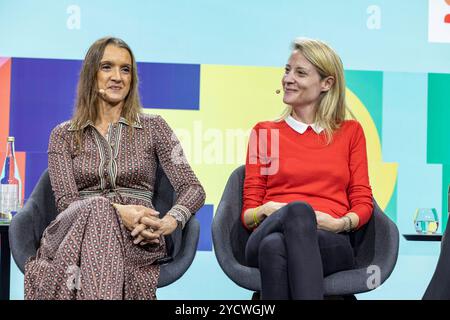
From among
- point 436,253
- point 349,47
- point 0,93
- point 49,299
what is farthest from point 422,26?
point 49,299

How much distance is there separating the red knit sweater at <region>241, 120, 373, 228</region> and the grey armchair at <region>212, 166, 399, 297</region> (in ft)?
0.25

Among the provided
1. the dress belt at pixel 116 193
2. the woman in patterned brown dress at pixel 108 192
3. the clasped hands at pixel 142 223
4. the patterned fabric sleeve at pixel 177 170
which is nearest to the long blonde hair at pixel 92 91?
the woman in patterned brown dress at pixel 108 192

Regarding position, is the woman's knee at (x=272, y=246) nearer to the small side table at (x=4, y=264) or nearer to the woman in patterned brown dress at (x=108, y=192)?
the woman in patterned brown dress at (x=108, y=192)

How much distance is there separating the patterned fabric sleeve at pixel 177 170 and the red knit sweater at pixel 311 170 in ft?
0.63

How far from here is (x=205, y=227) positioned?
12.2 ft

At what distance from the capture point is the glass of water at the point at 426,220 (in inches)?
132

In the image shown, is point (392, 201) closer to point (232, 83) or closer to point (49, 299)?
point (232, 83)

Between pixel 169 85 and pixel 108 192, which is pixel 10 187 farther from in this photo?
pixel 169 85

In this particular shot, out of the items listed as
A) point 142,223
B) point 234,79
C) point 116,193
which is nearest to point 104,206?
point 142,223

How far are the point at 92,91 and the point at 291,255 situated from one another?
1.08 m

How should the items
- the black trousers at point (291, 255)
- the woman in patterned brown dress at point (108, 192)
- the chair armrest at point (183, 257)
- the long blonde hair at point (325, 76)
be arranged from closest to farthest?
the black trousers at point (291, 255) < the woman in patterned brown dress at point (108, 192) < the chair armrest at point (183, 257) < the long blonde hair at point (325, 76)

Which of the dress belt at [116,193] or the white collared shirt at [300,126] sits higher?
the white collared shirt at [300,126]

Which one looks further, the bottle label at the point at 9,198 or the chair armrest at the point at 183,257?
the bottle label at the point at 9,198
